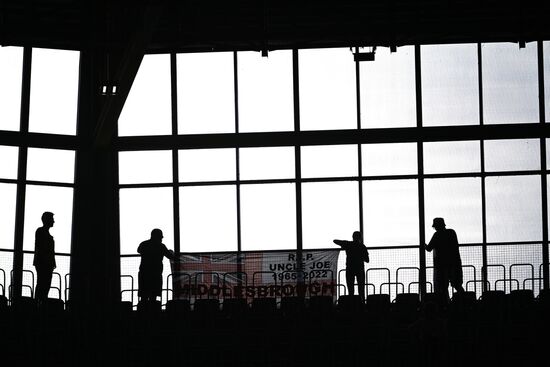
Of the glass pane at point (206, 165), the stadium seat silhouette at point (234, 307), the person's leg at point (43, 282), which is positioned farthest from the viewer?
the glass pane at point (206, 165)

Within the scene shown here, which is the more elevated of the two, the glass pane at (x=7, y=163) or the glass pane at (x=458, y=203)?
the glass pane at (x=7, y=163)

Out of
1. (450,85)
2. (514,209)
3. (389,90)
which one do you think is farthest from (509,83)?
(514,209)

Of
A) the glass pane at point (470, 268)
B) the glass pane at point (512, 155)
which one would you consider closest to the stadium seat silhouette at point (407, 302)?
the glass pane at point (470, 268)

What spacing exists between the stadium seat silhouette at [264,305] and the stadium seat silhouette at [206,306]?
0.72 m

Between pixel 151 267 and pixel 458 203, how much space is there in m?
7.25

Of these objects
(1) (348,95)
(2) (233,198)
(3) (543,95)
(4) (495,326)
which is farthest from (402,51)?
(4) (495,326)

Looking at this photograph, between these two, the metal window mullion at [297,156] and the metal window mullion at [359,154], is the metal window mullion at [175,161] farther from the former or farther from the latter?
the metal window mullion at [359,154]

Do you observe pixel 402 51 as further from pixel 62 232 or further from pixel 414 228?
pixel 62 232

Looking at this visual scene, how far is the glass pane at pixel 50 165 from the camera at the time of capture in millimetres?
23578

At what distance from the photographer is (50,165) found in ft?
77.7

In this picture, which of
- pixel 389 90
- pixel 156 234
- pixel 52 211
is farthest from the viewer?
pixel 389 90

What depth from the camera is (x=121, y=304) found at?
2044cm

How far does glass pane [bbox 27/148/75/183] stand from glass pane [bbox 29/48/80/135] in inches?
18.4

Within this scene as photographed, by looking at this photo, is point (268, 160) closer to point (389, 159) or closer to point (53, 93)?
point (389, 159)
